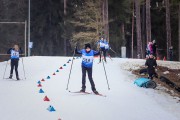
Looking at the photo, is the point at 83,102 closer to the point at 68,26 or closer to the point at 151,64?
the point at 151,64

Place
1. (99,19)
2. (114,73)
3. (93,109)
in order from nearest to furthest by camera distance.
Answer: (93,109), (114,73), (99,19)

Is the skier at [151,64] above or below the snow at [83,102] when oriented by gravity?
above

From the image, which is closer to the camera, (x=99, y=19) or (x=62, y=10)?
(x=99, y=19)

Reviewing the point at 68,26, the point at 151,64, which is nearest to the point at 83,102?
the point at 151,64

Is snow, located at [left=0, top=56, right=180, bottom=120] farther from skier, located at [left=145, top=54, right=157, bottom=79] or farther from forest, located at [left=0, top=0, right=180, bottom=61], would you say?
forest, located at [left=0, top=0, right=180, bottom=61]

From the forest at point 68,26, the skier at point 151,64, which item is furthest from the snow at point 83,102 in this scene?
the forest at point 68,26

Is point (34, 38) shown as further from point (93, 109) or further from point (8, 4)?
point (93, 109)

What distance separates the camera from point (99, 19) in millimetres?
52000

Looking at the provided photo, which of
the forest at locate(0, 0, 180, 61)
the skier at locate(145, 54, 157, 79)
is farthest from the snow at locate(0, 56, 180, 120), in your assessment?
the forest at locate(0, 0, 180, 61)

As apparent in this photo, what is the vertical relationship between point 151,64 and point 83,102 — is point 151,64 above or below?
above

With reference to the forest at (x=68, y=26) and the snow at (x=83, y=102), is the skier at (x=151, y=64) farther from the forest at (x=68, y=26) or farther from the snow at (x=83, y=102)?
the forest at (x=68, y=26)

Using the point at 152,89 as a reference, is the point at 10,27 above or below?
above

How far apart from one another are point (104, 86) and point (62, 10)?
42.7 metres

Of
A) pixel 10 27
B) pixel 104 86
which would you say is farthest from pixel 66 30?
pixel 104 86
